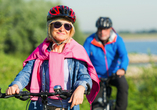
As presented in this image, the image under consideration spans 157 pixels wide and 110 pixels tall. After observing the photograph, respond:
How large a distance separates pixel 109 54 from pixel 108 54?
2cm

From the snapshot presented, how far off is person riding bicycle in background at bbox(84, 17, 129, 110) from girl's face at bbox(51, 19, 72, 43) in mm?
1946

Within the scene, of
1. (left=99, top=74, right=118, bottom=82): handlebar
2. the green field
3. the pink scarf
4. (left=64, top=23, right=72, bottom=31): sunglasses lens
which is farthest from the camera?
the green field

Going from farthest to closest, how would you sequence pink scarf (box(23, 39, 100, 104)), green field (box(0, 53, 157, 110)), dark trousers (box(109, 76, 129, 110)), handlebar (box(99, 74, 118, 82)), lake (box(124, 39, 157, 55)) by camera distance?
lake (box(124, 39, 157, 55))
green field (box(0, 53, 157, 110))
dark trousers (box(109, 76, 129, 110))
handlebar (box(99, 74, 118, 82))
pink scarf (box(23, 39, 100, 104))

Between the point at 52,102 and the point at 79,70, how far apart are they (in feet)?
1.61

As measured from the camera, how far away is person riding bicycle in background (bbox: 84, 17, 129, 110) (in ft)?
13.9

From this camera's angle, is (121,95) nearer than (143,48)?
Yes

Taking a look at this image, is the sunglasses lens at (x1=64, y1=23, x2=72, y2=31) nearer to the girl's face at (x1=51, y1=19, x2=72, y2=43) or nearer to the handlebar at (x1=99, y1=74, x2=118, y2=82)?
the girl's face at (x1=51, y1=19, x2=72, y2=43)

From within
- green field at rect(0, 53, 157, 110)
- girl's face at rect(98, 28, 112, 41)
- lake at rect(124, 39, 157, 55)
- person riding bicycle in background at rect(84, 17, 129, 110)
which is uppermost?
lake at rect(124, 39, 157, 55)

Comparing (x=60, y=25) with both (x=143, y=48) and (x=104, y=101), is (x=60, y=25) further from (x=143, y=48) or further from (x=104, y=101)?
(x=143, y=48)

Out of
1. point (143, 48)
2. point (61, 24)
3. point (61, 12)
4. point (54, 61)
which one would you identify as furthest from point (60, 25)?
point (143, 48)

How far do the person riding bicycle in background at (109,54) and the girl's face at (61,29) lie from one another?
6.38 feet

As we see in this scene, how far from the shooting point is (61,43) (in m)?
2.43

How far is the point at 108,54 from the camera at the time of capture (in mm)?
4285

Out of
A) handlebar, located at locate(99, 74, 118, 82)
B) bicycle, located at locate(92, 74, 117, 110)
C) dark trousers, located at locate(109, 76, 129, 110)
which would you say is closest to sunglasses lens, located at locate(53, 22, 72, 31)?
handlebar, located at locate(99, 74, 118, 82)
